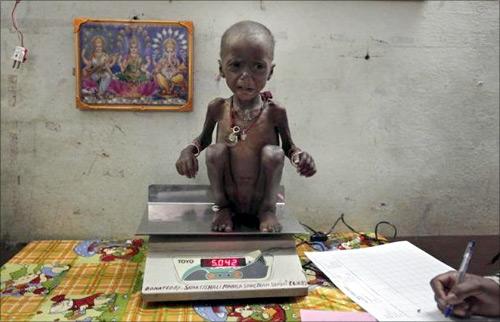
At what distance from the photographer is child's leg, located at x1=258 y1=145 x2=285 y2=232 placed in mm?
945

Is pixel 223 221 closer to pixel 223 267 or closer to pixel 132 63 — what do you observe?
pixel 223 267

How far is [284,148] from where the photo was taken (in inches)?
40.9

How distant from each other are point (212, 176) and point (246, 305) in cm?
30

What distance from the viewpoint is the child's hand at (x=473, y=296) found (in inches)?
28.6

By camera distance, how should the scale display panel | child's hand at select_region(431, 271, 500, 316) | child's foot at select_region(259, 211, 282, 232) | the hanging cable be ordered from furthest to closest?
the hanging cable, child's foot at select_region(259, 211, 282, 232), the scale display panel, child's hand at select_region(431, 271, 500, 316)

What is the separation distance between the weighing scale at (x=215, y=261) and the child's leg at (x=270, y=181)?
0.03 m

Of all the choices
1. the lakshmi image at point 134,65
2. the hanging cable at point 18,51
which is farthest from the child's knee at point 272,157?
the hanging cable at point 18,51

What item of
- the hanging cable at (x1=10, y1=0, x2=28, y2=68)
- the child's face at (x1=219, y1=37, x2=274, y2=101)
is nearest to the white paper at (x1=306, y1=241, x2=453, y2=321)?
the child's face at (x1=219, y1=37, x2=274, y2=101)

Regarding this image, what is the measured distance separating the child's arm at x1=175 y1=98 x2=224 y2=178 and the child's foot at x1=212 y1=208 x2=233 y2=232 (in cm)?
11

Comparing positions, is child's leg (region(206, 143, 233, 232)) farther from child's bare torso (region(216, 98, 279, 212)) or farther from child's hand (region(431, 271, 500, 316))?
child's hand (region(431, 271, 500, 316))

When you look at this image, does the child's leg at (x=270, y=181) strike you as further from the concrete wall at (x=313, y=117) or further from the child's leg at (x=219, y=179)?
the concrete wall at (x=313, y=117)

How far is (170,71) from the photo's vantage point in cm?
124

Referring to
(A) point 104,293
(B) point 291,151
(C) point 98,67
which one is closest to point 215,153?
(B) point 291,151

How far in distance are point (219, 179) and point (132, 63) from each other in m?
0.51
